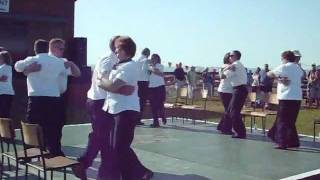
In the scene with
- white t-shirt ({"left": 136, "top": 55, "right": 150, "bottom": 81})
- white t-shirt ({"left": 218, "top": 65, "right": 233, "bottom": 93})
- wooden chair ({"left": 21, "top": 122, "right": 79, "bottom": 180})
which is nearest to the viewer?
wooden chair ({"left": 21, "top": 122, "right": 79, "bottom": 180})

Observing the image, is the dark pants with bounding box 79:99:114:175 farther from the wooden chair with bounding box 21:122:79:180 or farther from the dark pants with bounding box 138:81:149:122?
the dark pants with bounding box 138:81:149:122

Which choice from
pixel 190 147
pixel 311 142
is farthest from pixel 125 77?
pixel 311 142

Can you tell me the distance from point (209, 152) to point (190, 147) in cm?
53

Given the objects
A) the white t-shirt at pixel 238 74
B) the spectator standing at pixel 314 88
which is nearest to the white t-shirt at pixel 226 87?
the white t-shirt at pixel 238 74

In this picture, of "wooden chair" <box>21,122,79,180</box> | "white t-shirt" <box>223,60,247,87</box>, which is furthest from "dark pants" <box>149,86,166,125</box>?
"wooden chair" <box>21,122,79,180</box>

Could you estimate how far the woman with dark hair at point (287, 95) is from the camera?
857cm

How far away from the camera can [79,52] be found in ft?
58.1

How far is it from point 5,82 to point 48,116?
2442 millimetres

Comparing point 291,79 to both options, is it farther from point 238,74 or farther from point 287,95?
point 238,74

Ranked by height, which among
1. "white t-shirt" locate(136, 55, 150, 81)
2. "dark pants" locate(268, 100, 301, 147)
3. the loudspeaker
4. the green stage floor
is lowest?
the green stage floor

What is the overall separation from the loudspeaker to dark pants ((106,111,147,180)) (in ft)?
39.4

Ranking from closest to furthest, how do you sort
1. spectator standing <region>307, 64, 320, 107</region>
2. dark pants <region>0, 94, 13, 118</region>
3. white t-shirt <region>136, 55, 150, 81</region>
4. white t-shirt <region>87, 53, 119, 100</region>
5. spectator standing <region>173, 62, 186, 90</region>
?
white t-shirt <region>87, 53, 119, 100</region>, dark pants <region>0, 94, 13, 118</region>, white t-shirt <region>136, 55, 150, 81</region>, spectator standing <region>307, 64, 320, 107</region>, spectator standing <region>173, 62, 186, 90</region>

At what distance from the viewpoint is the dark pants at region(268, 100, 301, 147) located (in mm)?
8680

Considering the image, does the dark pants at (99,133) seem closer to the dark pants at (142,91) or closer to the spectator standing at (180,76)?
the dark pants at (142,91)
